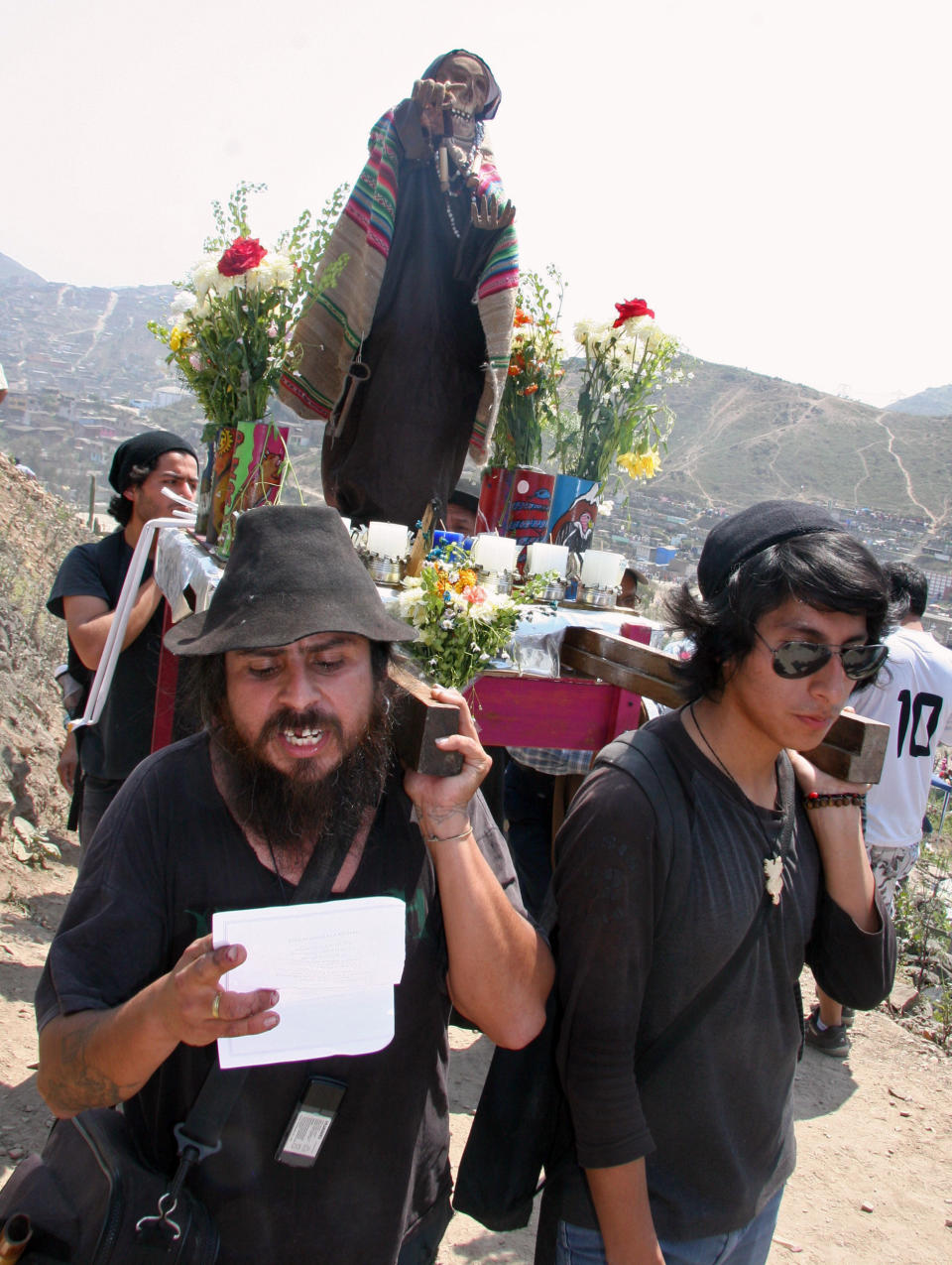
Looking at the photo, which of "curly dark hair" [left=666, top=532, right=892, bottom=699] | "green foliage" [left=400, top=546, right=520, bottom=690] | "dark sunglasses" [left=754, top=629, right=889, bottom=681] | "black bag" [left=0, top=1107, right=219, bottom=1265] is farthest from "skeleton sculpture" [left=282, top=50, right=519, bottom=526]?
"black bag" [left=0, top=1107, right=219, bottom=1265]

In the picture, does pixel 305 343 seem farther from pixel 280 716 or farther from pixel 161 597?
pixel 280 716

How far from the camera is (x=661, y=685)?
2.34 m

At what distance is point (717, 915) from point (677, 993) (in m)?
0.15

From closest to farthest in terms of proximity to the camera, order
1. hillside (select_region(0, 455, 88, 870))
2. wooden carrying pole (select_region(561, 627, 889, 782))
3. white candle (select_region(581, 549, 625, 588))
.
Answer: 1. wooden carrying pole (select_region(561, 627, 889, 782))
2. white candle (select_region(581, 549, 625, 588))
3. hillside (select_region(0, 455, 88, 870))

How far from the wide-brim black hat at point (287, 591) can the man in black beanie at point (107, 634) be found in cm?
168

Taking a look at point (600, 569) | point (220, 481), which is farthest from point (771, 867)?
point (220, 481)

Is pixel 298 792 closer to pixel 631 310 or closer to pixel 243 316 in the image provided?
pixel 243 316

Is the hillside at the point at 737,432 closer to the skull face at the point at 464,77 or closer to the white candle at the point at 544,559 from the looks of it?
the skull face at the point at 464,77

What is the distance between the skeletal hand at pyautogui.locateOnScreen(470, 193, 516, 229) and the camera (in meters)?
3.69

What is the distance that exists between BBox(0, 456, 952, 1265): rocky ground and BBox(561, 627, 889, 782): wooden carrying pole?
0.56m

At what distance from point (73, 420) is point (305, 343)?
2716 cm

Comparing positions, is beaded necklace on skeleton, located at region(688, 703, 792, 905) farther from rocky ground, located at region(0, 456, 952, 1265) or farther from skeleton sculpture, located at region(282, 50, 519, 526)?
skeleton sculpture, located at region(282, 50, 519, 526)

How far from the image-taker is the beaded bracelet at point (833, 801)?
1.75 metres

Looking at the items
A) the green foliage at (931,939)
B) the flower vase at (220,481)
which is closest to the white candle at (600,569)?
the flower vase at (220,481)
